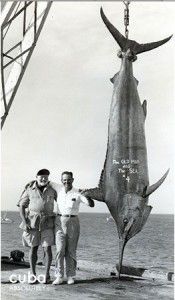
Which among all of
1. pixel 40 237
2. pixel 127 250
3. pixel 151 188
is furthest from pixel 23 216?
pixel 127 250

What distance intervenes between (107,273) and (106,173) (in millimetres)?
1249

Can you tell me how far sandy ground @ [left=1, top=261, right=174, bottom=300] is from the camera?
3715mm

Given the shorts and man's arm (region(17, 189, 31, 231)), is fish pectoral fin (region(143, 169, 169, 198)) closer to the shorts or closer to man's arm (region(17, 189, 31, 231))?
the shorts

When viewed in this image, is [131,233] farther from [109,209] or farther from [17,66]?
[17,66]

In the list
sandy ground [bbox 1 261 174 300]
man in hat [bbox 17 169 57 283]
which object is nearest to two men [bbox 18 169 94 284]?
man in hat [bbox 17 169 57 283]

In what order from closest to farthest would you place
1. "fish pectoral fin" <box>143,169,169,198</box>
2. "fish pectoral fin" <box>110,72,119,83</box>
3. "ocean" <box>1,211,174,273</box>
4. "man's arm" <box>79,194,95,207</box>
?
"man's arm" <box>79,194,95,207</box>
"fish pectoral fin" <box>143,169,169,198</box>
"fish pectoral fin" <box>110,72,119,83</box>
"ocean" <box>1,211,174,273</box>

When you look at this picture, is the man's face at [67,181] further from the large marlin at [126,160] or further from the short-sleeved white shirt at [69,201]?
the large marlin at [126,160]

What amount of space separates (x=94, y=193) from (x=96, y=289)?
92 centimetres

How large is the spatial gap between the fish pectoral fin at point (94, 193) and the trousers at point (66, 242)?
0.25 metres

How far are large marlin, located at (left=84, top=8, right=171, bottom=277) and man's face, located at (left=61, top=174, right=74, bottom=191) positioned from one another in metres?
0.17

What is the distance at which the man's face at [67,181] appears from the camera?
4129 millimetres

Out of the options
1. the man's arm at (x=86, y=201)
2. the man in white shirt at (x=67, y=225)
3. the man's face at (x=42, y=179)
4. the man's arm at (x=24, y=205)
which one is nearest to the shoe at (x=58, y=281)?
the man in white shirt at (x=67, y=225)

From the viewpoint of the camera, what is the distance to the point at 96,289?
13.2 feet

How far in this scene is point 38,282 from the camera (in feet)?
13.8
